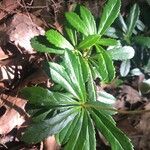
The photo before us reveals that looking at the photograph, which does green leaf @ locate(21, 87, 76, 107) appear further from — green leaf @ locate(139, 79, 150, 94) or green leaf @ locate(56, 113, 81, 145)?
green leaf @ locate(139, 79, 150, 94)

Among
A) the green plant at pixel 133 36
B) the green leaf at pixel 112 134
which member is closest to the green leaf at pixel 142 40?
the green plant at pixel 133 36

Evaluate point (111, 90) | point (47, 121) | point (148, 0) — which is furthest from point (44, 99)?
point (148, 0)

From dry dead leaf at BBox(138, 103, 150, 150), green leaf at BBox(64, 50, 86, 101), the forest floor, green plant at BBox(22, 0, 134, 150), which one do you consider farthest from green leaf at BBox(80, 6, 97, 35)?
dry dead leaf at BBox(138, 103, 150, 150)

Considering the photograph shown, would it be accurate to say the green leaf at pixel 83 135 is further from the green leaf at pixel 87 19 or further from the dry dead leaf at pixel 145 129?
the dry dead leaf at pixel 145 129

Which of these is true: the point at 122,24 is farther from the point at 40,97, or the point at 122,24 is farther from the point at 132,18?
the point at 40,97

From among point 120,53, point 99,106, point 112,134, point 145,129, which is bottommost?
point 145,129

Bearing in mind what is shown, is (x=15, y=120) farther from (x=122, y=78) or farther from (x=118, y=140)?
(x=122, y=78)

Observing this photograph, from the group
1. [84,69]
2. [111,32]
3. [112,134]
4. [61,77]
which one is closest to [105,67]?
[84,69]
